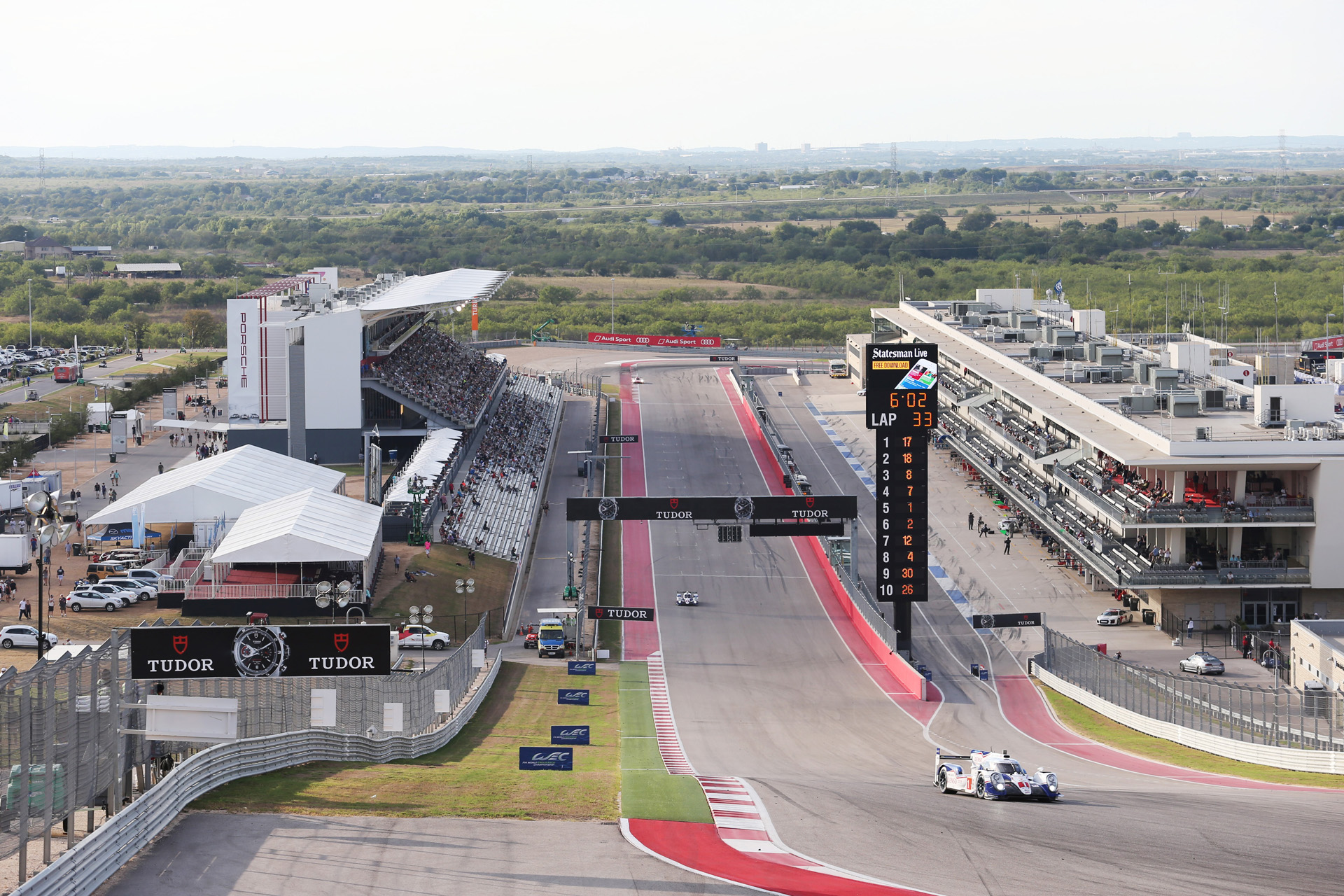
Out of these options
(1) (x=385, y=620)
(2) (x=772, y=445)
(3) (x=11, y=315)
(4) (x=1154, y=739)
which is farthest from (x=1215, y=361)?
(3) (x=11, y=315)

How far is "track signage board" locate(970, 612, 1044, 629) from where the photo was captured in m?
58.6

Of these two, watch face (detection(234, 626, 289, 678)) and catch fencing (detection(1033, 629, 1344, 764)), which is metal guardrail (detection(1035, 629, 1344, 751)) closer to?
catch fencing (detection(1033, 629, 1344, 764))

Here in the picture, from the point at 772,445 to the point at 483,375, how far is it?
87.4ft

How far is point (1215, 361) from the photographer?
300 ft

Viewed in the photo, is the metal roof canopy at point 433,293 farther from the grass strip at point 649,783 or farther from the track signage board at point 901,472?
the grass strip at point 649,783

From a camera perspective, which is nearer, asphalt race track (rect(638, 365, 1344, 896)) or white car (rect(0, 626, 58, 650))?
asphalt race track (rect(638, 365, 1344, 896))

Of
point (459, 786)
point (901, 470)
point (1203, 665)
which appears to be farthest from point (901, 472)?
point (459, 786)

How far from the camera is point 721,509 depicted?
211 feet

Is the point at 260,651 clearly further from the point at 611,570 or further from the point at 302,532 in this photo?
the point at 611,570

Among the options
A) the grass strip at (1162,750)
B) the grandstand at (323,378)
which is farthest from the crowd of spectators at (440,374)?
the grass strip at (1162,750)

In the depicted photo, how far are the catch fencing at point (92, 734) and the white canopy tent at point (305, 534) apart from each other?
1648 cm

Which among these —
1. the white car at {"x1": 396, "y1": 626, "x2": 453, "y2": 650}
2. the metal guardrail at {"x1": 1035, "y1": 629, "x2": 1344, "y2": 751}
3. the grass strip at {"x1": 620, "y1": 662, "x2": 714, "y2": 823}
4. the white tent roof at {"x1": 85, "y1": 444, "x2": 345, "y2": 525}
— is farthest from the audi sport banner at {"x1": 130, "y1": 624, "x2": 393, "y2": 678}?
the white tent roof at {"x1": 85, "y1": 444, "x2": 345, "y2": 525}

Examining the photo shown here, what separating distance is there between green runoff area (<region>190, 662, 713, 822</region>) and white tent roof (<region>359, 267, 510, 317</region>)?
45323 mm

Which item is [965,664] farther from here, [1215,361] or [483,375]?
[483,375]
